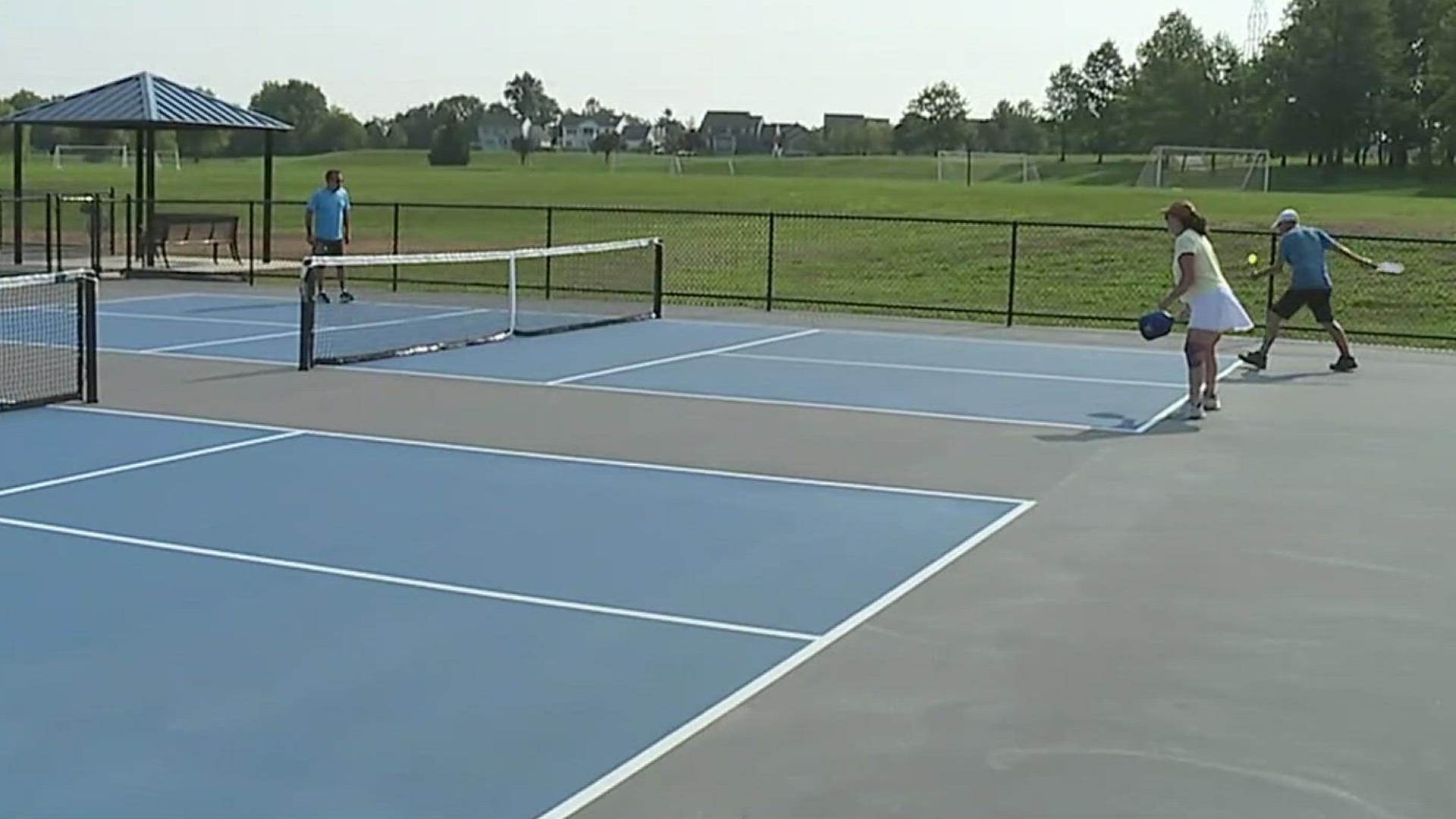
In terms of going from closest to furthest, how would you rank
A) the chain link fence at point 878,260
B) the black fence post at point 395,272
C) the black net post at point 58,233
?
the black net post at point 58,233 → the chain link fence at point 878,260 → the black fence post at point 395,272

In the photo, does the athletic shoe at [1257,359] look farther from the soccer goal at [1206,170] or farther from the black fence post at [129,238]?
the soccer goal at [1206,170]

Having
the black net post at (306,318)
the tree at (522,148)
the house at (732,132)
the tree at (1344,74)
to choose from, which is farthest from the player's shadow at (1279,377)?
the house at (732,132)

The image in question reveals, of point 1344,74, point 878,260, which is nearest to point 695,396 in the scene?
point 878,260

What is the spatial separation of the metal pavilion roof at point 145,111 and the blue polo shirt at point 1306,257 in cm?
1863

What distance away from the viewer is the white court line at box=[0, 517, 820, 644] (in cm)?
780

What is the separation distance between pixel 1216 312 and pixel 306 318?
7904mm

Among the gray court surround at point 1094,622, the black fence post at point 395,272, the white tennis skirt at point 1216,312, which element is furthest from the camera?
the black fence post at point 395,272

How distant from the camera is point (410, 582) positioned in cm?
849

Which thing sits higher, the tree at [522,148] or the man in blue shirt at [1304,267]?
the tree at [522,148]

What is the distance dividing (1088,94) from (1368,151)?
30612 mm

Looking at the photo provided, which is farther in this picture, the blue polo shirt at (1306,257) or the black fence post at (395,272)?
the black fence post at (395,272)

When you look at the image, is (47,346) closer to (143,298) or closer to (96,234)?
(143,298)

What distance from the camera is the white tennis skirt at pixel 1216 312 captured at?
1422 cm

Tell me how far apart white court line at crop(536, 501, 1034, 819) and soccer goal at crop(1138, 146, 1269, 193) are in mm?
72582
